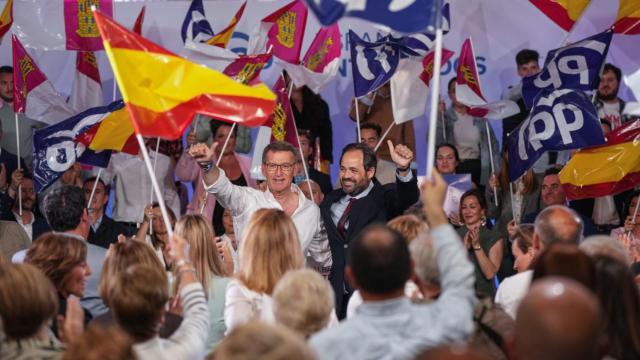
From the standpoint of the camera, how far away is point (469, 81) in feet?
35.1

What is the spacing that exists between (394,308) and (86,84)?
826cm

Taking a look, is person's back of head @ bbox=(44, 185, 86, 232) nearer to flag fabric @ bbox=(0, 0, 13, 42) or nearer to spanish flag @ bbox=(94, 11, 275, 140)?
spanish flag @ bbox=(94, 11, 275, 140)

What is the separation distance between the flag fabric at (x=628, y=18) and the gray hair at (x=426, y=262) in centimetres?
638

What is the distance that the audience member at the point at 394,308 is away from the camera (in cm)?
412

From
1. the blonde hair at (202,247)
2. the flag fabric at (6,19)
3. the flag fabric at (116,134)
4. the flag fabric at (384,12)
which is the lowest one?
the blonde hair at (202,247)

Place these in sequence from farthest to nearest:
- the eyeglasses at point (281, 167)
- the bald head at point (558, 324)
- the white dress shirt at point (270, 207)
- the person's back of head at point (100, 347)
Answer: the eyeglasses at point (281, 167), the white dress shirt at point (270, 207), the person's back of head at point (100, 347), the bald head at point (558, 324)

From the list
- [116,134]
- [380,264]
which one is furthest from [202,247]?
[116,134]

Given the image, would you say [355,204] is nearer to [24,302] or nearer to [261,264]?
[261,264]

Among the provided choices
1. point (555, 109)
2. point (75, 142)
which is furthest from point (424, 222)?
point (75, 142)

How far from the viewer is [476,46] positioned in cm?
1284

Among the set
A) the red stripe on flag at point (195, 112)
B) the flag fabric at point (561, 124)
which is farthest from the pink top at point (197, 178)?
the red stripe on flag at point (195, 112)

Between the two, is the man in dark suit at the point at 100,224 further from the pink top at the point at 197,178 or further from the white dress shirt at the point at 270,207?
the white dress shirt at the point at 270,207

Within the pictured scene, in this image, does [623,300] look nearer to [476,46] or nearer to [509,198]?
[509,198]

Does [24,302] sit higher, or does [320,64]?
[320,64]
